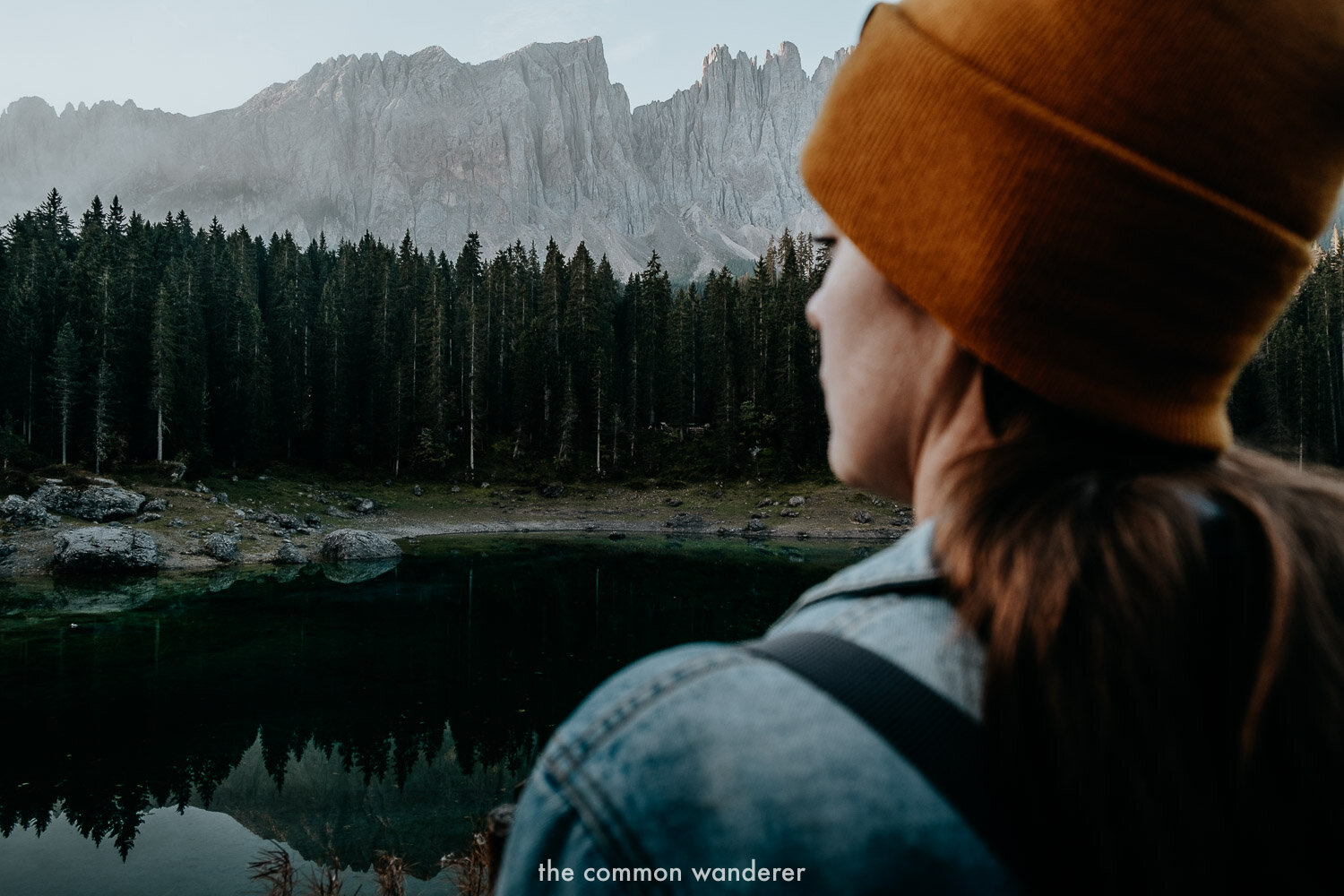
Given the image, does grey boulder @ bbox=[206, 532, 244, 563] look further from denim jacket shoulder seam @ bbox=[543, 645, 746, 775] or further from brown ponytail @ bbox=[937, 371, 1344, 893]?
brown ponytail @ bbox=[937, 371, 1344, 893]

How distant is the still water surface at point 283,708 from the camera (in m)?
9.10

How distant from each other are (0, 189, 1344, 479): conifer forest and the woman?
4332 centimetres

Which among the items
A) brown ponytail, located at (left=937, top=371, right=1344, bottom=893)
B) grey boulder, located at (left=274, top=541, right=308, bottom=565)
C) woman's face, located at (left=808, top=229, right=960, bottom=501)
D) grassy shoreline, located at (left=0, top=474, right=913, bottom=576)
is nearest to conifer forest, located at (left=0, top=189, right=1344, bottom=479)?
grassy shoreline, located at (left=0, top=474, right=913, bottom=576)

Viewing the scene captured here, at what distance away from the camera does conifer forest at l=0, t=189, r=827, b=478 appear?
3969cm

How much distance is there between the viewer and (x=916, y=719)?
26.3 inches

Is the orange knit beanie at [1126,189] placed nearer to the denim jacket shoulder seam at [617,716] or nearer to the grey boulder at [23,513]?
the denim jacket shoulder seam at [617,716]

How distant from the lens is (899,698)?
68cm

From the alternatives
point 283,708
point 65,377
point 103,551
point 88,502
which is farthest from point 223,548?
point 283,708

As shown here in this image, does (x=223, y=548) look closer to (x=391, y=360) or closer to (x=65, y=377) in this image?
(x=65, y=377)

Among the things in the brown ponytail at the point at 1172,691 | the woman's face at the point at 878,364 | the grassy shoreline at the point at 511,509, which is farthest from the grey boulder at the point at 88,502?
the brown ponytail at the point at 1172,691

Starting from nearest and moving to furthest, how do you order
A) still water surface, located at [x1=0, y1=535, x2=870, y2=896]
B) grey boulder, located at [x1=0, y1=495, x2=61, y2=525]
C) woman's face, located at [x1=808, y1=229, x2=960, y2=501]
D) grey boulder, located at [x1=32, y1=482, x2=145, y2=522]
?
woman's face, located at [x1=808, y1=229, x2=960, y2=501] → still water surface, located at [x1=0, y1=535, x2=870, y2=896] → grey boulder, located at [x1=0, y1=495, x2=61, y2=525] → grey boulder, located at [x1=32, y1=482, x2=145, y2=522]

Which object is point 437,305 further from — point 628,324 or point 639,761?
point 639,761

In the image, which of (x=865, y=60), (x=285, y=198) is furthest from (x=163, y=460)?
(x=285, y=198)

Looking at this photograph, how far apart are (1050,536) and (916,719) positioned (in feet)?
0.79
